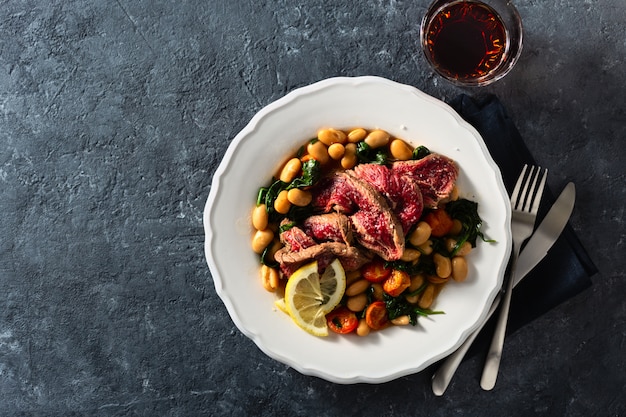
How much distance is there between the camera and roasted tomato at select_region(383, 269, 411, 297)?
11.0 ft

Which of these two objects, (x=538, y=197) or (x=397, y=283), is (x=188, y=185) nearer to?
(x=397, y=283)

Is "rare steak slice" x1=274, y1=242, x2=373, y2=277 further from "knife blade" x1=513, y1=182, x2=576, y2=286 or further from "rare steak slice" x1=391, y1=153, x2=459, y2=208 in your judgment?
"knife blade" x1=513, y1=182, x2=576, y2=286

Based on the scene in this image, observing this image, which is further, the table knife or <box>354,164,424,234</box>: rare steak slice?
the table knife

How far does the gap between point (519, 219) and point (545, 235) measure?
183 mm

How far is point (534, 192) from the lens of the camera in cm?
362

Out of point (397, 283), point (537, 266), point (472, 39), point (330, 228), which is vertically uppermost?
point (472, 39)

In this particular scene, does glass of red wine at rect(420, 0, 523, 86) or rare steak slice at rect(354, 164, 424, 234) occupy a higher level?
glass of red wine at rect(420, 0, 523, 86)

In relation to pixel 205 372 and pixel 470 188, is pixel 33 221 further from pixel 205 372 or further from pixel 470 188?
pixel 470 188

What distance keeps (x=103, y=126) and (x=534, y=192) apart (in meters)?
2.52

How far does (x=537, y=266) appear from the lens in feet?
12.0

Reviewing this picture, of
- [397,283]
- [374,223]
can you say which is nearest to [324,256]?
[374,223]

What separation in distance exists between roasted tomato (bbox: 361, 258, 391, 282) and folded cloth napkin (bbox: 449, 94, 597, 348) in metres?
0.73

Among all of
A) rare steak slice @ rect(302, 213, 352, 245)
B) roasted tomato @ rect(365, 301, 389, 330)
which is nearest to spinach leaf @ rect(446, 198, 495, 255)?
roasted tomato @ rect(365, 301, 389, 330)

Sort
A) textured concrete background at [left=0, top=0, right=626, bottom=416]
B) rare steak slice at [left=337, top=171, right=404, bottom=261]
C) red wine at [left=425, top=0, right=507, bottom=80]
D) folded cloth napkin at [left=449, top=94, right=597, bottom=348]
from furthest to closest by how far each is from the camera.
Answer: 1. textured concrete background at [left=0, top=0, right=626, bottom=416]
2. folded cloth napkin at [left=449, top=94, right=597, bottom=348]
3. red wine at [left=425, top=0, right=507, bottom=80]
4. rare steak slice at [left=337, top=171, right=404, bottom=261]
